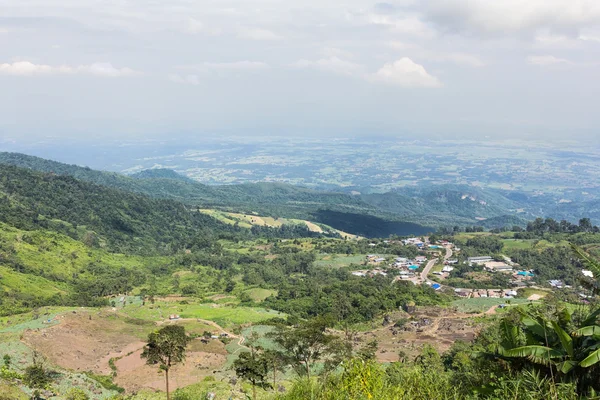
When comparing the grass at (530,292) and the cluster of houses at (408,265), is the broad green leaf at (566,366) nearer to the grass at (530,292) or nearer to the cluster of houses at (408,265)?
the grass at (530,292)

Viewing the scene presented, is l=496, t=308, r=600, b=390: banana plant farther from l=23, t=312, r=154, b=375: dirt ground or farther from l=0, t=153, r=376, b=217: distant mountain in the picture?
l=0, t=153, r=376, b=217: distant mountain

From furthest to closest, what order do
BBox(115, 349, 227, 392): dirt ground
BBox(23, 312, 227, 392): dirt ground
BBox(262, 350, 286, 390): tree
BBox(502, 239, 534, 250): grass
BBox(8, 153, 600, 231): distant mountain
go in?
BBox(8, 153, 600, 231): distant mountain < BBox(502, 239, 534, 250): grass < BBox(23, 312, 227, 392): dirt ground < BBox(115, 349, 227, 392): dirt ground < BBox(262, 350, 286, 390): tree

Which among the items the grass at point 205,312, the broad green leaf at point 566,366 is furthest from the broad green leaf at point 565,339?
the grass at point 205,312

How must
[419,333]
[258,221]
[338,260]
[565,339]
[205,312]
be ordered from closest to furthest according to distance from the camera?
[565,339], [419,333], [205,312], [338,260], [258,221]

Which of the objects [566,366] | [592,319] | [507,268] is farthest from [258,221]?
[566,366]

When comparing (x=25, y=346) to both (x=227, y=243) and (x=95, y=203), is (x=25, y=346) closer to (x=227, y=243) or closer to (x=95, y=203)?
(x=227, y=243)

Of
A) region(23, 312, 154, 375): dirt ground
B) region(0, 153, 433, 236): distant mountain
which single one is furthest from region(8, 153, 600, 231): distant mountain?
region(23, 312, 154, 375): dirt ground

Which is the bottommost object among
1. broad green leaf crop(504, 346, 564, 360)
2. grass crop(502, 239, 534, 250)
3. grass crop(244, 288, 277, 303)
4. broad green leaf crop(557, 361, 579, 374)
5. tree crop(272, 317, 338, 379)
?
grass crop(244, 288, 277, 303)

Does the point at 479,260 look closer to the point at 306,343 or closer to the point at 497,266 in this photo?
the point at 497,266
